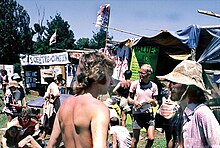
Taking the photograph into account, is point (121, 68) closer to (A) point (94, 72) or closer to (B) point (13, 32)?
(A) point (94, 72)

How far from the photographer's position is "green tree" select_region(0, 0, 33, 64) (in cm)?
4378

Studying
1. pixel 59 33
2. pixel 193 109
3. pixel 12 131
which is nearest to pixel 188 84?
pixel 193 109

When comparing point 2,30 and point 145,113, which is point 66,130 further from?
point 2,30

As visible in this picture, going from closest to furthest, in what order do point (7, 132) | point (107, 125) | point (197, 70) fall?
point (107, 125) → point (197, 70) → point (7, 132)

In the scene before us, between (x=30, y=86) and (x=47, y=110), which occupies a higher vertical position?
(x=47, y=110)

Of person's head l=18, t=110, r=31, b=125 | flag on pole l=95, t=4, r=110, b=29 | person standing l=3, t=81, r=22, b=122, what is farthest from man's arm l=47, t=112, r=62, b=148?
flag on pole l=95, t=4, r=110, b=29

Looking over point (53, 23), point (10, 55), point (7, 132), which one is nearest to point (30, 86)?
point (7, 132)

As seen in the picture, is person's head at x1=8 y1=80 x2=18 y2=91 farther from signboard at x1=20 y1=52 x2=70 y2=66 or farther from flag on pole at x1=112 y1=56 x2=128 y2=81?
signboard at x1=20 y1=52 x2=70 y2=66

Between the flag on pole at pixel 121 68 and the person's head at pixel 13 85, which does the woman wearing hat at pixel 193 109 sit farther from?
the flag on pole at pixel 121 68

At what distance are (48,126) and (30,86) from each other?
16575 millimetres

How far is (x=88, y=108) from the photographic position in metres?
1.95

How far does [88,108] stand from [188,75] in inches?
39.9

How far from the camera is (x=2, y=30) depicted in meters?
45.5

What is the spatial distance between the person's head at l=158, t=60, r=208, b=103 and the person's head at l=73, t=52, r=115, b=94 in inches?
28.8
